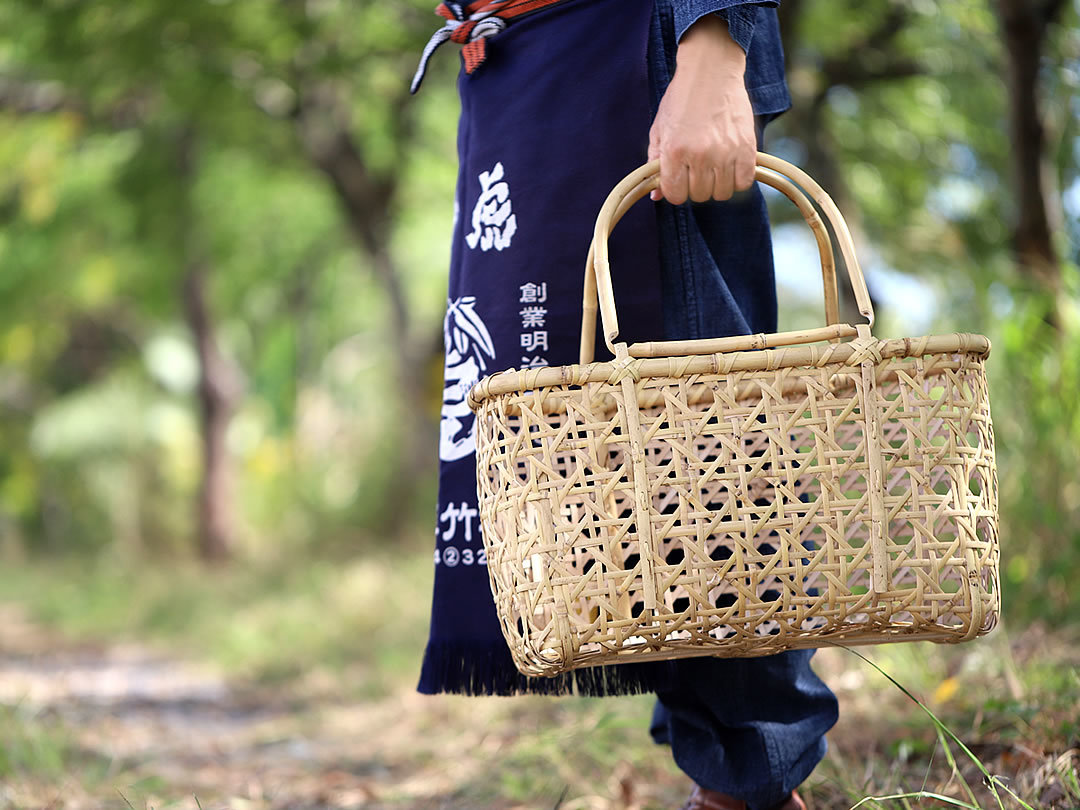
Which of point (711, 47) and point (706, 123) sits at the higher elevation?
point (711, 47)

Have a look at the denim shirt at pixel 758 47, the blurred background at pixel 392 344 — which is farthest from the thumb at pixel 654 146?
the blurred background at pixel 392 344

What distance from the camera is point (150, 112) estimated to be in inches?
249

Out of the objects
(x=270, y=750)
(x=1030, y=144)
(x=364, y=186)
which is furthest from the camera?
(x=364, y=186)

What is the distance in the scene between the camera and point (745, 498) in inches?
43.8

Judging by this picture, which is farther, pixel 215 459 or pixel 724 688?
pixel 215 459

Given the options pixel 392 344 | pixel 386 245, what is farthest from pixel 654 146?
pixel 392 344

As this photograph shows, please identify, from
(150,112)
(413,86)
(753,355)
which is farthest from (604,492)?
(150,112)

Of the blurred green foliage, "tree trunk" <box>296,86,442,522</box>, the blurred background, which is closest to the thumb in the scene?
the blurred background

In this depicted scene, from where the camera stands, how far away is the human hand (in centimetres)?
121

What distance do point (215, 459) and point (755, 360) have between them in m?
8.96

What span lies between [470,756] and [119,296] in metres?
8.03

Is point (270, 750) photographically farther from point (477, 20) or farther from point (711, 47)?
point (711, 47)

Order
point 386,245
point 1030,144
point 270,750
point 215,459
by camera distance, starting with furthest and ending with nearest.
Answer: point 215,459
point 386,245
point 1030,144
point 270,750

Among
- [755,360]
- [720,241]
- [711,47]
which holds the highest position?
[711,47]
